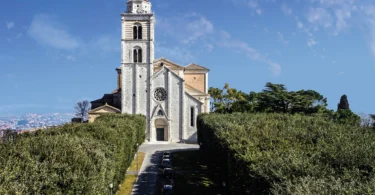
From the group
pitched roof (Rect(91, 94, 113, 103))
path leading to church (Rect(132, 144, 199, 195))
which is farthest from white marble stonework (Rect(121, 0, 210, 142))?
pitched roof (Rect(91, 94, 113, 103))

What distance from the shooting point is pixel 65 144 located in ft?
54.3

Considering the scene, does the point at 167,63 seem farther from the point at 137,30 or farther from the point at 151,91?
the point at 137,30

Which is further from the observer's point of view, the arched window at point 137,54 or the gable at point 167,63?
the gable at point 167,63

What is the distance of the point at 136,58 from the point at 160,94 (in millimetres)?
7302

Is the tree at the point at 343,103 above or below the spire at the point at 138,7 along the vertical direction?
below

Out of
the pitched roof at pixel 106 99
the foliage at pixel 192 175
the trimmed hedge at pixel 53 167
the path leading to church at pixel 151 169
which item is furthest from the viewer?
the pitched roof at pixel 106 99

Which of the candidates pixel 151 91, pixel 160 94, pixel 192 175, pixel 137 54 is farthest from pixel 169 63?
pixel 192 175

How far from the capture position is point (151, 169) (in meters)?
35.0

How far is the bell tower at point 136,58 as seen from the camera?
182 ft

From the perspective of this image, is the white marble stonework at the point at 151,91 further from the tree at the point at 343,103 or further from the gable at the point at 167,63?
the tree at the point at 343,103

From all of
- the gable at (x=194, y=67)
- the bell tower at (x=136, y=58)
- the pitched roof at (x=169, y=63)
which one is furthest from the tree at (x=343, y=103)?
the bell tower at (x=136, y=58)

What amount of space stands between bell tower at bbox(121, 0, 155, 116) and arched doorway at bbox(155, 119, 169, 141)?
2228mm

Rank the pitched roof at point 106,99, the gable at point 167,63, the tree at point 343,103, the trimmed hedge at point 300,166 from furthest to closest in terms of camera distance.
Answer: the tree at point 343,103, the gable at point 167,63, the pitched roof at point 106,99, the trimmed hedge at point 300,166

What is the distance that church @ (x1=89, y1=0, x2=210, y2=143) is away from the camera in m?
55.4
